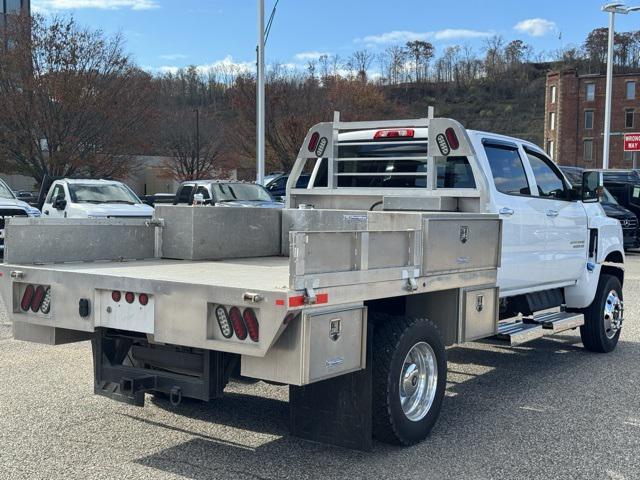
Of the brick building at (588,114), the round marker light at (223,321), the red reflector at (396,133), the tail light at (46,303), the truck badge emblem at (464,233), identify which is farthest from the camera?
the brick building at (588,114)

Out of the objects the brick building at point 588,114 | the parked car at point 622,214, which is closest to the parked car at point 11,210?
the parked car at point 622,214

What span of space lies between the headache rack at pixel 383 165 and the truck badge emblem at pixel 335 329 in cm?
254

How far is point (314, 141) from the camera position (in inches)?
302

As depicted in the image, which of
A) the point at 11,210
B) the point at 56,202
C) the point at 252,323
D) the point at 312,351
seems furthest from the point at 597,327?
the point at 56,202

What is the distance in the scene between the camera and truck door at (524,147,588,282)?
7.65 metres

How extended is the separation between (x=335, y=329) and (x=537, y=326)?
3.50 metres

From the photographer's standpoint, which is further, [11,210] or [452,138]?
[11,210]

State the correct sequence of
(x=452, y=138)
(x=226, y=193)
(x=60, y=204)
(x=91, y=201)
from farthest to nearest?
1. (x=226, y=193)
2. (x=91, y=201)
3. (x=60, y=204)
4. (x=452, y=138)

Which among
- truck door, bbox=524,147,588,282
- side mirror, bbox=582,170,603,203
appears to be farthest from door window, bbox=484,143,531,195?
side mirror, bbox=582,170,603,203

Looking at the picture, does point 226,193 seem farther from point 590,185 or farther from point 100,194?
point 590,185

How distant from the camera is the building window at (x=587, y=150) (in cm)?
8138

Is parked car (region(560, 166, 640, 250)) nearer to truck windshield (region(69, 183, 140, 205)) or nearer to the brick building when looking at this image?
truck windshield (region(69, 183, 140, 205))

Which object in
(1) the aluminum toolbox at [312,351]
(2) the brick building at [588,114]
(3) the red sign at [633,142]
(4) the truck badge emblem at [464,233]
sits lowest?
(1) the aluminum toolbox at [312,351]

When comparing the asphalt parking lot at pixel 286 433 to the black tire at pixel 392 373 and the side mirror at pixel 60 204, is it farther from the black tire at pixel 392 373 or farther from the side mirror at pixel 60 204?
the side mirror at pixel 60 204
